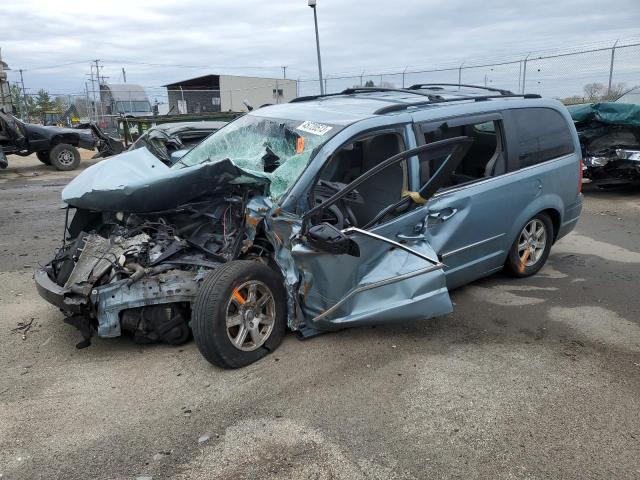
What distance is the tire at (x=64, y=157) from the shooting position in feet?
47.3

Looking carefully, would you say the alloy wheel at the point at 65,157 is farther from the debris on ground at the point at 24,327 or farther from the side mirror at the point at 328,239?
the side mirror at the point at 328,239

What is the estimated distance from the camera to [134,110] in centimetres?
2727

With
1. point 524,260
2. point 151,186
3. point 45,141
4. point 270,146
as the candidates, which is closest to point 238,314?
point 151,186

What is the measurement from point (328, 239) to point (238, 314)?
84 cm

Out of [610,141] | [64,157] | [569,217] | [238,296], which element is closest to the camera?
[238,296]

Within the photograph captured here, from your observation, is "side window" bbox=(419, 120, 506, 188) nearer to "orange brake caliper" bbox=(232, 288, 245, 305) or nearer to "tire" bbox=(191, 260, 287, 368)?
"tire" bbox=(191, 260, 287, 368)

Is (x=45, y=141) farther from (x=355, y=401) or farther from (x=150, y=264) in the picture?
(x=355, y=401)

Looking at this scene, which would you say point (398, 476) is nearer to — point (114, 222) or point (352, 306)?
point (352, 306)

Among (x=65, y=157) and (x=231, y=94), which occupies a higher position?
(x=231, y=94)

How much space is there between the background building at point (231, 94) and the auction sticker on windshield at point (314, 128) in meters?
20.7

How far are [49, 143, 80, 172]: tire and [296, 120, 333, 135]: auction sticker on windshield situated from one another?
1266 cm

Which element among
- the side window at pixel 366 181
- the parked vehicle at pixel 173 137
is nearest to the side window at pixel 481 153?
the side window at pixel 366 181

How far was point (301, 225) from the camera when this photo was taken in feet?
10.8

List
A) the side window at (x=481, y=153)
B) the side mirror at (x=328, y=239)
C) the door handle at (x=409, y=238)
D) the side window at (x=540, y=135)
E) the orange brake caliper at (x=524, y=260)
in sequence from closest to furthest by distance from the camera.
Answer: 1. the side mirror at (x=328, y=239)
2. the door handle at (x=409, y=238)
3. the side window at (x=481, y=153)
4. the side window at (x=540, y=135)
5. the orange brake caliper at (x=524, y=260)
